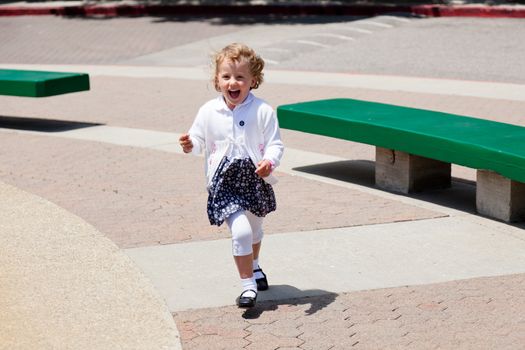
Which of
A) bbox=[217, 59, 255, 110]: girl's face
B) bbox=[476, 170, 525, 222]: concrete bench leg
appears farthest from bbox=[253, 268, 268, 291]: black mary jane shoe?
bbox=[476, 170, 525, 222]: concrete bench leg

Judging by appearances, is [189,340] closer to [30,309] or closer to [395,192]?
[30,309]

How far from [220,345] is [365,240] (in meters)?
2.24

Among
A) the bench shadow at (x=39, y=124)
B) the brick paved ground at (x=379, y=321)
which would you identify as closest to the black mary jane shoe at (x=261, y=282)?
the brick paved ground at (x=379, y=321)

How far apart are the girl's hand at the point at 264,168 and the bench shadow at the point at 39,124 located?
23.4 feet

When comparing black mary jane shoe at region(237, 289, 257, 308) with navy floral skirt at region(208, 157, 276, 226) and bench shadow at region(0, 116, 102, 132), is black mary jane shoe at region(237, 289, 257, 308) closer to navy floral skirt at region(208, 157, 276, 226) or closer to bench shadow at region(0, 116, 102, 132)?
navy floral skirt at region(208, 157, 276, 226)

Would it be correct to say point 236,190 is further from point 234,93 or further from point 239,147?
point 234,93

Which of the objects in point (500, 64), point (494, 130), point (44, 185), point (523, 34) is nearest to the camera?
point (494, 130)

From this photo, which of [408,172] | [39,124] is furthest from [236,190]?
[39,124]

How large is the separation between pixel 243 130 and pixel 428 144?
2631 mm

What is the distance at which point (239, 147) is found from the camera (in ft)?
20.3

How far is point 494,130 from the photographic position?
8758 mm

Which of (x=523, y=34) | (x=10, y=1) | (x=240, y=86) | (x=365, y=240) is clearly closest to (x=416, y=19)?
(x=523, y=34)

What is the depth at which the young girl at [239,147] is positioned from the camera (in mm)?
6105

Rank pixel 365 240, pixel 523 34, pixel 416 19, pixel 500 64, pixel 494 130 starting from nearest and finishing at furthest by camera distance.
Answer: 1. pixel 365 240
2. pixel 494 130
3. pixel 500 64
4. pixel 523 34
5. pixel 416 19
